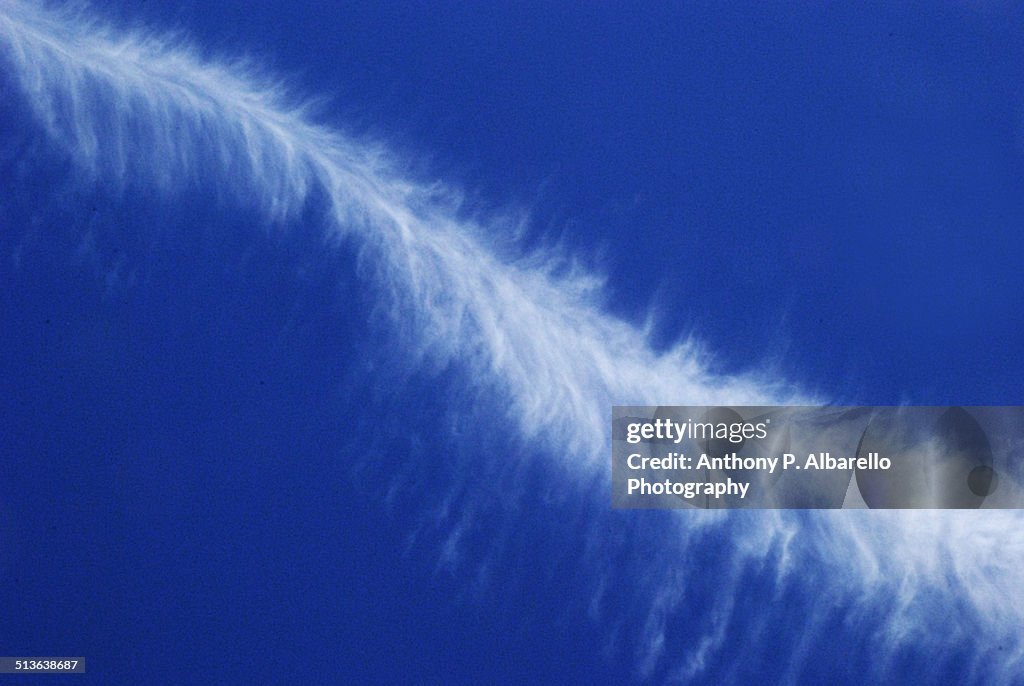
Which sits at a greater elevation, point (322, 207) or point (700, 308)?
point (322, 207)

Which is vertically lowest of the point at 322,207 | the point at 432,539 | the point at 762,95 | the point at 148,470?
the point at 432,539

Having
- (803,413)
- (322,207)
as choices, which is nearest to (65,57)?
(322,207)

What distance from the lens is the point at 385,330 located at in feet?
7.25

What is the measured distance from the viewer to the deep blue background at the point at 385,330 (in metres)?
2.16

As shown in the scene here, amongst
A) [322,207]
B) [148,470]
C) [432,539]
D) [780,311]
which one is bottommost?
[432,539]

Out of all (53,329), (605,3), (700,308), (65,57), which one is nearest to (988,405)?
(700,308)

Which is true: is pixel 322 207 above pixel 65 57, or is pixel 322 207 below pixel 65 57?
below

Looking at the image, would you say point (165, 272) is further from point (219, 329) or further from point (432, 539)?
point (432, 539)

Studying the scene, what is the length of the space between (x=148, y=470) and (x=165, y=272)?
54 cm

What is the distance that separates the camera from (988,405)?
84.4 inches

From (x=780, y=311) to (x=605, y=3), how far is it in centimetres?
95

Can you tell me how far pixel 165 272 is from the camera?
2229 mm

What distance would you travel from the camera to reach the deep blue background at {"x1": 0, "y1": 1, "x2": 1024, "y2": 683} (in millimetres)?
2162

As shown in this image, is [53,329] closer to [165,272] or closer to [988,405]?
[165,272]
